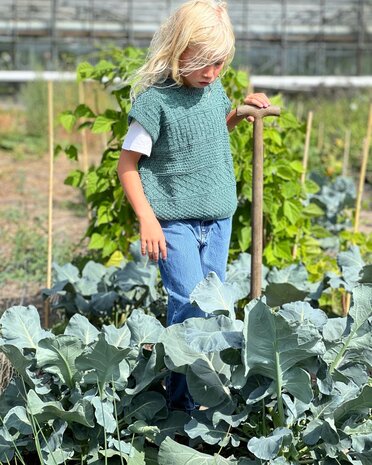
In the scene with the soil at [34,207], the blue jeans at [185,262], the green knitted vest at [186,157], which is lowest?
the soil at [34,207]

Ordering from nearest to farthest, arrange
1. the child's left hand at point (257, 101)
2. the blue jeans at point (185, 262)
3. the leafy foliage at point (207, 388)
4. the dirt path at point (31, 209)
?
the leafy foliage at point (207, 388) < the blue jeans at point (185, 262) < the child's left hand at point (257, 101) < the dirt path at point (31, 209)

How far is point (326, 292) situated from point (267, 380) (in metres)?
1.45

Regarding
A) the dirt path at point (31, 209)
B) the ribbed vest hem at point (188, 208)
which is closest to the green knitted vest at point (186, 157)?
the ribbed vest hem at point (188, 208)

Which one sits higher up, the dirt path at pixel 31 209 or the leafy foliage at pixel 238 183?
the leafy foliage at pixel 238 183

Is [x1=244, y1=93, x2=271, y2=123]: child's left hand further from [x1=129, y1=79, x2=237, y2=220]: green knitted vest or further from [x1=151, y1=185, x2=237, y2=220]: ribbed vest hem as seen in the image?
[x1=151, y1=185, x2=237, y2=220]: ribbed vest hem

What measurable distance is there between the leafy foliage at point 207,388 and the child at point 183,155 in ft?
0.65

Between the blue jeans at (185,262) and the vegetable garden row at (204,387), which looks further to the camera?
the blue jeans at (185,262)

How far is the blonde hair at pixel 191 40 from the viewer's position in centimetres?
226

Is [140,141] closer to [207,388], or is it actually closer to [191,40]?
[191,40]

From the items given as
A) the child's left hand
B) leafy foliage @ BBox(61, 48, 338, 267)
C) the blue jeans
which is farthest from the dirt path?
the child's left hand

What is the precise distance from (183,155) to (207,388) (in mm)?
670

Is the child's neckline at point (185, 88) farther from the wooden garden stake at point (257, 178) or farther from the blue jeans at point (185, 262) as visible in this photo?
the blue jeans at point (185, 262)

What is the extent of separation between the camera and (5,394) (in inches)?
95.3

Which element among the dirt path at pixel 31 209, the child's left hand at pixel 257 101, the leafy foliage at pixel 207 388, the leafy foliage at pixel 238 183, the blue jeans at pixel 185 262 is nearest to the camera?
the leafy foliage at pixel 207 388
